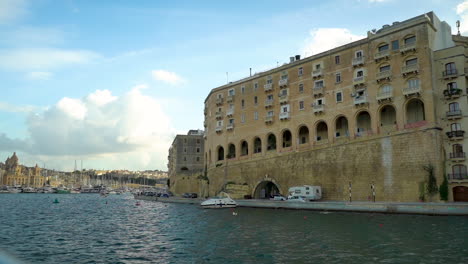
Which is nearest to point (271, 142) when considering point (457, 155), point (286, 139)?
point (286, 139)

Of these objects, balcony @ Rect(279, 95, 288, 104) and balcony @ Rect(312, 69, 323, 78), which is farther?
balcony @ Rect(279, 95, 288, 104)

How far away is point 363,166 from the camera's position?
51938 mm

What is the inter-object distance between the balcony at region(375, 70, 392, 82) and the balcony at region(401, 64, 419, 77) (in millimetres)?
1923

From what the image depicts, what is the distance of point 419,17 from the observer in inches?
2003

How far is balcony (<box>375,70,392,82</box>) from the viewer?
5147cm

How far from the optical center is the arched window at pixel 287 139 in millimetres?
67000

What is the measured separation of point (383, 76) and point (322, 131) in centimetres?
1420

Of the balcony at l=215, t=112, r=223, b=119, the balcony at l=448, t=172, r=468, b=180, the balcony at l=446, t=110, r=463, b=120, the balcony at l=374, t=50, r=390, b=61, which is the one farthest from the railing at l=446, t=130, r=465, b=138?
the balcony at l=215, t=112, r=223, b=119

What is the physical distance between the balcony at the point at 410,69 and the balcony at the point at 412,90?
201 cm

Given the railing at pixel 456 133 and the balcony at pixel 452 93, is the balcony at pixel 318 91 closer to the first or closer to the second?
the balcony at pixel 452 93

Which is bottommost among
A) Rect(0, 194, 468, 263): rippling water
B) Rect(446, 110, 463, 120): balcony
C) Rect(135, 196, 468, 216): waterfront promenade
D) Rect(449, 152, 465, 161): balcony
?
Rect(0, 194, 468, 263): rippling water

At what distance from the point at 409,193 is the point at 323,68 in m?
23.5

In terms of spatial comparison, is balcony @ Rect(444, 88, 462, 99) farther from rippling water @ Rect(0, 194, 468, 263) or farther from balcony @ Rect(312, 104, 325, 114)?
A: balcony @ Rect(312, 104, 325, 114)

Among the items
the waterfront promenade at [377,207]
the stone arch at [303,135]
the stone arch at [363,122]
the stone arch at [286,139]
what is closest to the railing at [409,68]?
the stone arch at [363,122]
